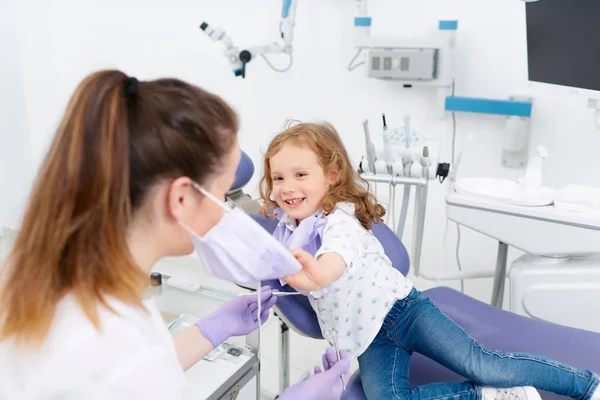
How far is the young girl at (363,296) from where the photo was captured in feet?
4.09

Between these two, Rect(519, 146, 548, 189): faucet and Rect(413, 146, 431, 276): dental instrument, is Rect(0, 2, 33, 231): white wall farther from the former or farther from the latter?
Rect(519, 146, 548, 189): faucet

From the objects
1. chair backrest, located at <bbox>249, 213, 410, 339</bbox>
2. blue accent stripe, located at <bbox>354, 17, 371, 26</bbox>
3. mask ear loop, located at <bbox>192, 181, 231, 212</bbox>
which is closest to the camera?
mask ear loop, located at <bbox>192, 181, 231, 212</bbox>

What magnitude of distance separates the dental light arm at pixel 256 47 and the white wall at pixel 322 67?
13 centimetres

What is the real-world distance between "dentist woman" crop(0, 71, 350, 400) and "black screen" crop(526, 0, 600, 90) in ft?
4.00

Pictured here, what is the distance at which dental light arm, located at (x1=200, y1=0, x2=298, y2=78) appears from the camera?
2.34 m

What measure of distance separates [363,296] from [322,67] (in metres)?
1.36

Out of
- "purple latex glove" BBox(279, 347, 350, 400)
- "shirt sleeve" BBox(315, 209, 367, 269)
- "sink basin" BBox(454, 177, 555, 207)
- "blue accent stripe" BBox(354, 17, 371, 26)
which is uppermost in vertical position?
"blue accent stripe" BBox(354, 17, 371, 26)

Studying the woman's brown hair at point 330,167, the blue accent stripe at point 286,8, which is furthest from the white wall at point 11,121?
the woman's brown hair at point 330,167

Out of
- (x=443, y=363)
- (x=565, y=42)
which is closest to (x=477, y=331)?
(x=443, y=363)

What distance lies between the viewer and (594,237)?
1.53m

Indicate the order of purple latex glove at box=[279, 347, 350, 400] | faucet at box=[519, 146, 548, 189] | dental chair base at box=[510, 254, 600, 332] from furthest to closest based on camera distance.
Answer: faucet at box=[519, 146, 548, 189] < dental chair base at box=[510, 254, 600, 332] < purple latex glove at box=[279, 347, 350, 400]

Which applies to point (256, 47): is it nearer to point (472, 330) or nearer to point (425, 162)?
point (425, 162)

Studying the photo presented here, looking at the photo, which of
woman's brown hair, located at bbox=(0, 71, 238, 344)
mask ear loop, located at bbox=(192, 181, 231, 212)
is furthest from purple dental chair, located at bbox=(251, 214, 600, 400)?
woman's brown hair, located at bbox=(0, 71, 238, 344)

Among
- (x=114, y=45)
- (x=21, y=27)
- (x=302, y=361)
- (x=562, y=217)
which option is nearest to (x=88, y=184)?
(x=562, y=217)
